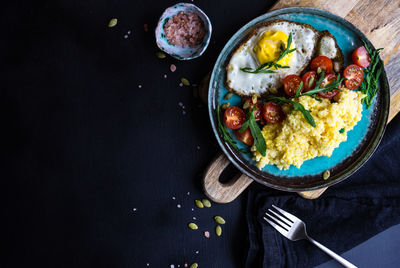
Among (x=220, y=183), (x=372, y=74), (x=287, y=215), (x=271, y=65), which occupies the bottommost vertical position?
(x=287, y=215)

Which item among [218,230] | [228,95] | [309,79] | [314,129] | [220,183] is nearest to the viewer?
[314,129]

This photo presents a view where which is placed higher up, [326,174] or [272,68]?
[272,68]

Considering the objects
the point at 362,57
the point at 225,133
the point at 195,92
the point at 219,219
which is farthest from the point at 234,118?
the point at 362,57

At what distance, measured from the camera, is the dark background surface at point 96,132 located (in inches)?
117

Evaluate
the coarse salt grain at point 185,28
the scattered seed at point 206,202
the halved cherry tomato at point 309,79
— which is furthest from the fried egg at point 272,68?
the scattered seed at point 206,202

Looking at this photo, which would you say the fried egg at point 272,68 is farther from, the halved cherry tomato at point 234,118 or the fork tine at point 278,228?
the fork tine at point 278,228

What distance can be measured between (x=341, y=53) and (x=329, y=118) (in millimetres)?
639

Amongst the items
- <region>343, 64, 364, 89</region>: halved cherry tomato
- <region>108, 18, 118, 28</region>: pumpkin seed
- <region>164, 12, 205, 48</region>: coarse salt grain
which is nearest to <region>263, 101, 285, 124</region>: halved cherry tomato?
<region>343, 64, 364, 89</region>: halved cherry tomato

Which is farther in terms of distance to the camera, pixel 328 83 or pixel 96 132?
pixel 96 132

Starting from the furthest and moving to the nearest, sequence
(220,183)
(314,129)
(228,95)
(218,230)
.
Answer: (218,230) < (220,183) < (228,95) < (314,129)

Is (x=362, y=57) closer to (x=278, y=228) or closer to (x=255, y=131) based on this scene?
(x=255, y=131)

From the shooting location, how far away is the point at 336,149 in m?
2.90

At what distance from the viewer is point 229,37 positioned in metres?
2.98

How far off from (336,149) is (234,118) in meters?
0.93
